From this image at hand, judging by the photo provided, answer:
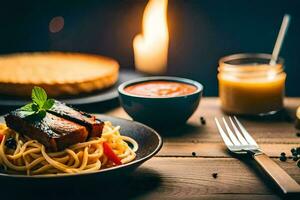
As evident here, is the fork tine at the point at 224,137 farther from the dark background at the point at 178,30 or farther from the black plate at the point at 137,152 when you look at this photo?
the dark background at the point at 178,30

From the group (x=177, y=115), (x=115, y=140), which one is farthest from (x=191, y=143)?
(x=115, y=140)

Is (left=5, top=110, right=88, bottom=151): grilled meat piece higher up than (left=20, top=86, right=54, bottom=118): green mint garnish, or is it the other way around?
(left=20, top=86, right=54, bottom=118): green mint garnish

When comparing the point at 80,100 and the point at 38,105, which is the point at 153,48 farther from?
the point at 38,105

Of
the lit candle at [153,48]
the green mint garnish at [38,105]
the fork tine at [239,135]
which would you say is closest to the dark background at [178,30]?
the lit candle at [153,48]

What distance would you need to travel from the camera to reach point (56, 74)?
3.06m

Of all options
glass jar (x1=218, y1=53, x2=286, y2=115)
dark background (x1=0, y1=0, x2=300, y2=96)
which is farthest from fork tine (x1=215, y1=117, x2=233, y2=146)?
dark background (x1=0, y1=0, x2=300, y2=96)

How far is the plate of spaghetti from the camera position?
1802mm

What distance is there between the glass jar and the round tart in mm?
701

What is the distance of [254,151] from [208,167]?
205mm

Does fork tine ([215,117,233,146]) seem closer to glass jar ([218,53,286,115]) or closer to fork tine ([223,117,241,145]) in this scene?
fork tine ([223,117,241,145])

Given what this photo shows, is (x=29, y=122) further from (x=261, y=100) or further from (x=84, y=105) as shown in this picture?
(x=261, y=100)

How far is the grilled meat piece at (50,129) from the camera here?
1787mm

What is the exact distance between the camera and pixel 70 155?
1.86 meters

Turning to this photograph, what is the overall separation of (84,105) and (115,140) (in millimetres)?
675
